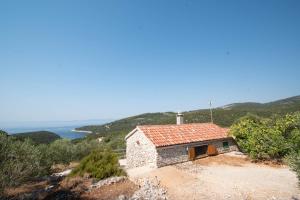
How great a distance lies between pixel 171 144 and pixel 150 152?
A: 214 centimetres

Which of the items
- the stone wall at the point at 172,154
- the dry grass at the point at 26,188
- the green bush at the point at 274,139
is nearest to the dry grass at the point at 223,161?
the green bush at the point at 274,139

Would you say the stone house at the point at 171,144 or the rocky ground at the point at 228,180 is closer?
the rocky ground at the point at 228,180

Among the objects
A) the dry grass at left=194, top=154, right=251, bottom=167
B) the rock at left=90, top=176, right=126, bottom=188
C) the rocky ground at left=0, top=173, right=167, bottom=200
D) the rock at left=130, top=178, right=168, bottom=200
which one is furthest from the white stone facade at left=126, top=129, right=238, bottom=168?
the rock at left=130, top=178, right=168, bottom=200

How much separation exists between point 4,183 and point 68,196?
13.7ft

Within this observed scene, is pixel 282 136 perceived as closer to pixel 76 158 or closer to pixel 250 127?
pixel 250 127

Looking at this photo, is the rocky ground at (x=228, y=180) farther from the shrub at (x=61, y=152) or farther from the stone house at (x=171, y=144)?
the shrub at (x=61, y=152)

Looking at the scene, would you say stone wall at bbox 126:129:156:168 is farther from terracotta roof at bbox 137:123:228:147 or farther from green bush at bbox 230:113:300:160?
green bush at bbox 230:113:300:160

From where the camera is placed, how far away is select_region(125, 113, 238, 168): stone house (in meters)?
20.7

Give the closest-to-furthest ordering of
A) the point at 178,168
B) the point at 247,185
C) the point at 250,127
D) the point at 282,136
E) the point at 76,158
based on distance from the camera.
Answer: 1. the point at 247,185
2. the point at 178,168
3. the point at 282,136
4. the point at 250,127
5. the point at 76,158

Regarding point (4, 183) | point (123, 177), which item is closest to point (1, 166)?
point (4, 183)

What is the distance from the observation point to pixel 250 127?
2459 cm

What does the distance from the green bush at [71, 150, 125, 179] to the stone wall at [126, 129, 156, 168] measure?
11.9 feet

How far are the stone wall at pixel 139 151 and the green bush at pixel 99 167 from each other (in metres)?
3.63

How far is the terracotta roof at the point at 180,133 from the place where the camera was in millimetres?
21359
